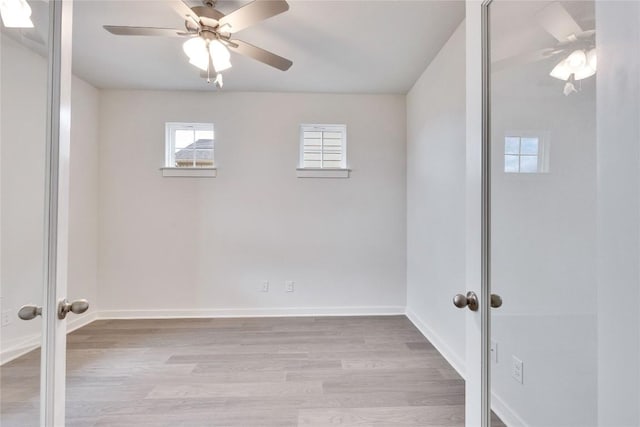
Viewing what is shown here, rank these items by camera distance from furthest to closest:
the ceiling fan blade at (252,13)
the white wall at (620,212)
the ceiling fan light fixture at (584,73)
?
1. the ceiling fan blade at (252,13)
2. the ceiling fan light fixture at (584,73)
3. the white wall at (620,212)

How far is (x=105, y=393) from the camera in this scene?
6.12ft

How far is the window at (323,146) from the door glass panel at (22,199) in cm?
255

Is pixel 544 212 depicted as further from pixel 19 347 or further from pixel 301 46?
pixel 301 46

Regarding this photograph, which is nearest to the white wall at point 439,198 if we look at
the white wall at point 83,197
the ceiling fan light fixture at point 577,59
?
the ceiling fan light fixture at point 577,59

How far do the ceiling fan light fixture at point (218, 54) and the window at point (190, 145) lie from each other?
1464 mm

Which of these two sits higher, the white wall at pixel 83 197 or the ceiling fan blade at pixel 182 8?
the ceiling fan blade at pixel 182 8

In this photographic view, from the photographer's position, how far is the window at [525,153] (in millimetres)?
1050

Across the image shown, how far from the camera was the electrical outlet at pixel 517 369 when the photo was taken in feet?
3.43

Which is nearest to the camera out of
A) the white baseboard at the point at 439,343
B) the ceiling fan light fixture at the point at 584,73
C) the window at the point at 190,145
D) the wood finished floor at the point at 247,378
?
the ceiling fan light fixture at the point at 584,73

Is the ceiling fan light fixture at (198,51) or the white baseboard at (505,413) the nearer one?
the white baseboard at (505,413)

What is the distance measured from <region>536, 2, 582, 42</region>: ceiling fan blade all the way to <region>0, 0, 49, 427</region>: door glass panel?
159cm

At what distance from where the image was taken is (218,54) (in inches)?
73.4

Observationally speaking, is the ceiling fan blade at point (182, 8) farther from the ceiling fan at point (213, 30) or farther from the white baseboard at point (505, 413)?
the white baseboard at point (505, 413)

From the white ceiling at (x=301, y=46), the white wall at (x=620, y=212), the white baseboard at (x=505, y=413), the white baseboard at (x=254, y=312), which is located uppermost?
the white ceiling at (x=301, y=46)
